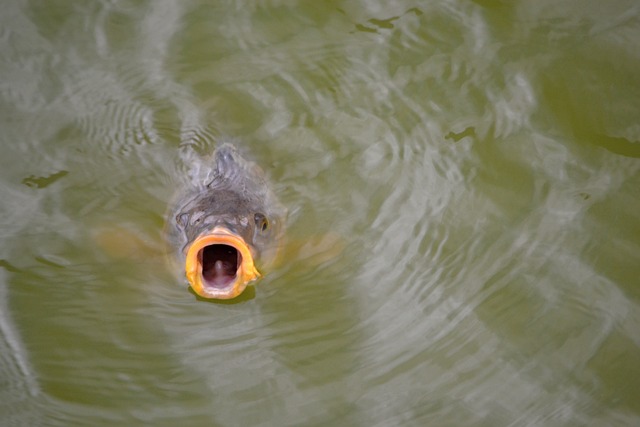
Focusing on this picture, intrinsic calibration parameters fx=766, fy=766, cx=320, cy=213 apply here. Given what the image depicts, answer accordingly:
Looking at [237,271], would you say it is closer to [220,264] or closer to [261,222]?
[220,264]

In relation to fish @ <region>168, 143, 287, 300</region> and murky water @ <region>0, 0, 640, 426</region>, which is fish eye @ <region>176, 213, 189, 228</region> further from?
murky water @ <region>0, 0, 640, 426</region>

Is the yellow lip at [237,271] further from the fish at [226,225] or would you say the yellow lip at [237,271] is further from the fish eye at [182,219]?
the fish eye at [182,219]

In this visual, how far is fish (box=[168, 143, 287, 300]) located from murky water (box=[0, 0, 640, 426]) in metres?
0.17

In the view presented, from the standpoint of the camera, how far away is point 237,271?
466cm

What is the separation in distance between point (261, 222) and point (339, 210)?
69 centimetres

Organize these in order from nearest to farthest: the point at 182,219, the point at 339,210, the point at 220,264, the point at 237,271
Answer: the point at 237,271 < the point at 220,264 < the point at 182,219 < the point at 339,210

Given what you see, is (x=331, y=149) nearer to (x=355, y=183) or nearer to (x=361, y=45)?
(x=355, y=183)

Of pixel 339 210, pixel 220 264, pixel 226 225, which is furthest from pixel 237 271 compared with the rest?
pixel 339 210

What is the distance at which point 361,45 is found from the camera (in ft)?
22.0

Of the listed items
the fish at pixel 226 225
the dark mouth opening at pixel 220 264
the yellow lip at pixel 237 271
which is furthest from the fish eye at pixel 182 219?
the yellow lip at pixel 237 271

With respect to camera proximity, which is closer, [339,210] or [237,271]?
[237,271]

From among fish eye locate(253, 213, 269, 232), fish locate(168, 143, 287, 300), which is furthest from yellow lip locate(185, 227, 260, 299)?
fish eye locate(253, 213, 269, 232)

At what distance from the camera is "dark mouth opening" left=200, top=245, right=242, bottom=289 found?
15.4 feet

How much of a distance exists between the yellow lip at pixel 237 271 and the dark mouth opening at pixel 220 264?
0.05 meters
